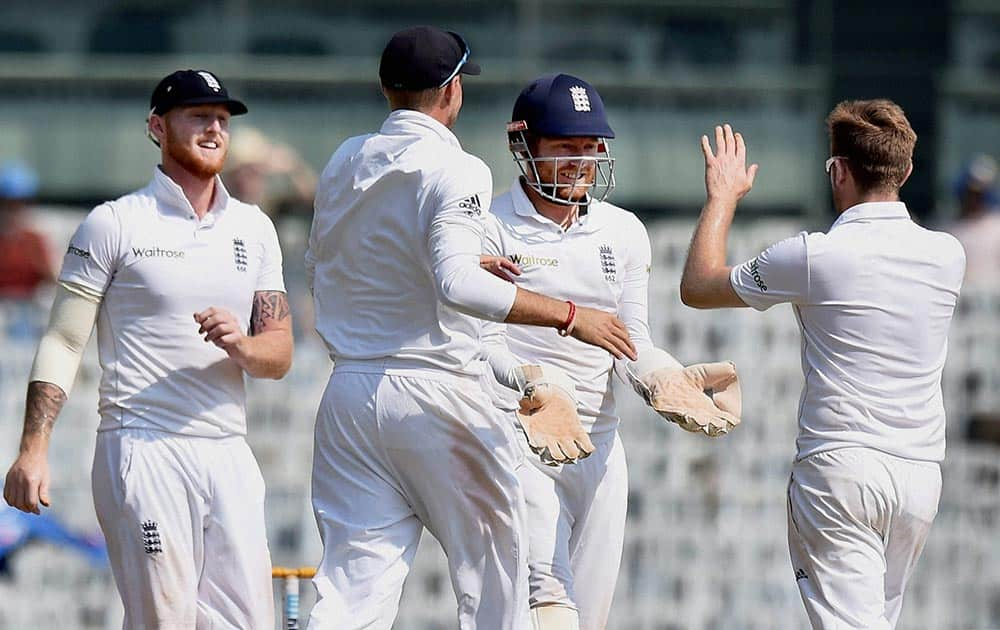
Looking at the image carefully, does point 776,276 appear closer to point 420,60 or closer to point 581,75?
point 420,60

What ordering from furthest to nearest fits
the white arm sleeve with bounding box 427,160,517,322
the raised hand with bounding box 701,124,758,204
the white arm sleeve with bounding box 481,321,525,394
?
1. the raised hand with bounding box 701,124,758,204
2. the white arm sleeve with bounding box 481,321,525,394
3. the white arm sleeve with bounding box 427,160,517,322

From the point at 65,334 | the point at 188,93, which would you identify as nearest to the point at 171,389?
the point at 65,334

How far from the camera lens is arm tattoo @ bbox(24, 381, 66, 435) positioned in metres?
5.66

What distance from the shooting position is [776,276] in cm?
531

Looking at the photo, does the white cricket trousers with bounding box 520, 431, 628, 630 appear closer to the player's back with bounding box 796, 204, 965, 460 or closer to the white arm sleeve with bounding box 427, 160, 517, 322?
the player's back with bounding box 796, 204, 965, 460

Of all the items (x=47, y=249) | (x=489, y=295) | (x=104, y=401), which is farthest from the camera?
(x=47, y=249)

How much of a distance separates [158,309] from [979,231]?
17.7ft

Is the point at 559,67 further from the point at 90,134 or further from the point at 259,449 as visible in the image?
the point at 259,449

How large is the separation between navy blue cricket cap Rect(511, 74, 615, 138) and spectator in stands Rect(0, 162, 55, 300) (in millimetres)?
4273

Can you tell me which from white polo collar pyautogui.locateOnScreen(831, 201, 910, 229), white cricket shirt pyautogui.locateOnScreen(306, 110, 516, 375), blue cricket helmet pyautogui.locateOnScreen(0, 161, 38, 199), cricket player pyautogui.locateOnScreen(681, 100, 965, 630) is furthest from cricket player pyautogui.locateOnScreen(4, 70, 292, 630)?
blue cricket helmet pyautogui.locateOnScreen(0, 161, 38, 199)

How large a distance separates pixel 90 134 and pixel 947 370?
610 cm

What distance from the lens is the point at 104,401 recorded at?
5.72 metres

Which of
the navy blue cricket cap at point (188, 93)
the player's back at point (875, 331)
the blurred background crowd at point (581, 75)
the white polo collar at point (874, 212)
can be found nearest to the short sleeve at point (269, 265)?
the navy blue cricket cap at point (188, 93)

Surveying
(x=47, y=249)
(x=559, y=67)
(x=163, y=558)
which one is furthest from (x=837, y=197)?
(x=559, y=67)
